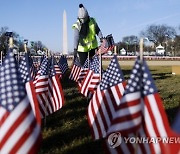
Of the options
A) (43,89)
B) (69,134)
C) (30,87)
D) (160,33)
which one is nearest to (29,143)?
(30,87)


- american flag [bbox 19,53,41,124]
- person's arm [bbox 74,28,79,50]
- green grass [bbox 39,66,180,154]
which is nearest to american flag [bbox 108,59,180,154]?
green grass [bbox 39,66,180,154]

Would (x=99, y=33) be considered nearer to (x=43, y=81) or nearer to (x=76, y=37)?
(x=76, y=37)

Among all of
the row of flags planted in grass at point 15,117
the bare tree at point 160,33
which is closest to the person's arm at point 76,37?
the row of flags planted in grass at point 15,117

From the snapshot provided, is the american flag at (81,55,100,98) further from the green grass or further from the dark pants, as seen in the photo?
the dark pants

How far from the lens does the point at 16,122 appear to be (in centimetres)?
421

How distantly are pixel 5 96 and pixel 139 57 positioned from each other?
1421mm

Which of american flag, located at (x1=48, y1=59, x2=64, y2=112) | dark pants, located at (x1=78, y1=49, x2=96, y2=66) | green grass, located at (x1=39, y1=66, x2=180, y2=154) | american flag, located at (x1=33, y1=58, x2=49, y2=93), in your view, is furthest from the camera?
dark pants, located at (x1=78, y1=49, x2=96, y2=66)

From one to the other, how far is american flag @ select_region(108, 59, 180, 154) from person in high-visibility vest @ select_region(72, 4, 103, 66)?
8.09m

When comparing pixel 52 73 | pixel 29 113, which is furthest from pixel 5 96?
pixel 52 73

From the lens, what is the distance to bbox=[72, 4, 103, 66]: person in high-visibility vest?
12219 millimetres

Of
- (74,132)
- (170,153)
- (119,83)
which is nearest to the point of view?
(170,153)

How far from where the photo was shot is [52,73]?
26.9ft

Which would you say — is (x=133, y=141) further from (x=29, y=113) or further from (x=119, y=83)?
(x=119, y=83)

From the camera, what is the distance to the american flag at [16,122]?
165 inches
